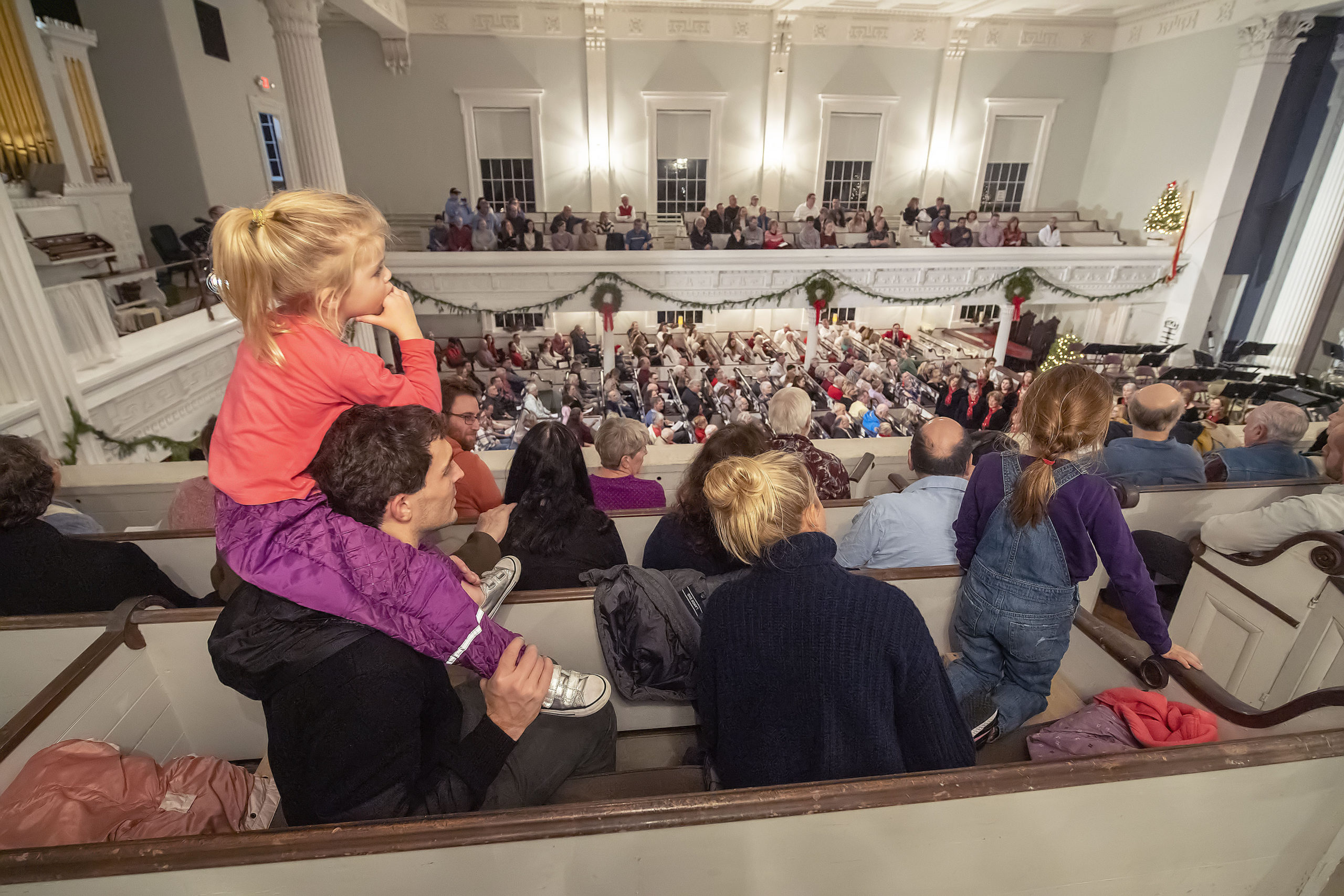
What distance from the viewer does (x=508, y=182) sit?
12.6 meters

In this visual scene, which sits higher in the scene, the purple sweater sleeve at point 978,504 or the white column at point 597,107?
the white column at point 597,107

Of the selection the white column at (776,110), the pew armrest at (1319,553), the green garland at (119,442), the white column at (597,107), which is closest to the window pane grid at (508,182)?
the white column at (597,107)

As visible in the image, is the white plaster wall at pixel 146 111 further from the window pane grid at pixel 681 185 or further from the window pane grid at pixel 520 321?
the window pane grid at pixel 681 185

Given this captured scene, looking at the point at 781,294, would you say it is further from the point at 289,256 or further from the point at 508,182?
the point at 289,256

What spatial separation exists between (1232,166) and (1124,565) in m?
12.5

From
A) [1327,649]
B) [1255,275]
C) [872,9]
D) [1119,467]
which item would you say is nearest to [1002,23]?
[872,9]

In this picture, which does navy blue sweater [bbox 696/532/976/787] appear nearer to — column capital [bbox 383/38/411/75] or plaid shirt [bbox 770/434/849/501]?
plaid shirt [bbox 770/434/849/501]

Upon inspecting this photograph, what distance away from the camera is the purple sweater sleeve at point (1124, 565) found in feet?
5.51

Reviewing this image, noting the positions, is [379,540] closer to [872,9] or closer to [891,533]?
[891,533]

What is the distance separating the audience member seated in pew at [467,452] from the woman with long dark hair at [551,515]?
1.92 feet

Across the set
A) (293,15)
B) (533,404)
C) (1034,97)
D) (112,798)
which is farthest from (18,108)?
(1034,97)

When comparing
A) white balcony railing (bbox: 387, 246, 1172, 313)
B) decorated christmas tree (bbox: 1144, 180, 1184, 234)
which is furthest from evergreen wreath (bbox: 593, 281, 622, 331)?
decorated christmas tree (bbox: 1144, 180, 1184, 234)

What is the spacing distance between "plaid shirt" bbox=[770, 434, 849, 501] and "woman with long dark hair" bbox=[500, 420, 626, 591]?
1.08m

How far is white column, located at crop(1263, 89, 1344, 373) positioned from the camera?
30.7 ft
